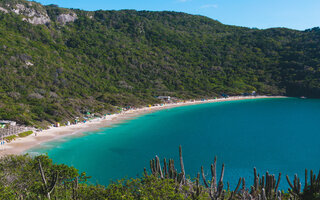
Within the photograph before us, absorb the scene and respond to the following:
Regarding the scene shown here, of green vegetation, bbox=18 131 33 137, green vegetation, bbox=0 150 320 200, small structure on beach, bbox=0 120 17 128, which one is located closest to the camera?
green vegetation, bbox=0 150 320 200

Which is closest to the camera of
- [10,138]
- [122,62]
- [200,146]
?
[10,138]

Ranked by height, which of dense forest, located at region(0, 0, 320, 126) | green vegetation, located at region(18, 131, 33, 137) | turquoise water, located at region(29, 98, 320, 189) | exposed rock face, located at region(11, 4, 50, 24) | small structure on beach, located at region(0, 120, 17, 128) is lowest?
turquoise water, located at region(29, 98, 320, 189)

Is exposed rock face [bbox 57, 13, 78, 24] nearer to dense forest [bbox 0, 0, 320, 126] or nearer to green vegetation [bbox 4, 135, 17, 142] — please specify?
dense forest [bbox 0, 0, 320, 126]

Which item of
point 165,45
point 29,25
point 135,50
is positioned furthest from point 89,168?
point 165,45

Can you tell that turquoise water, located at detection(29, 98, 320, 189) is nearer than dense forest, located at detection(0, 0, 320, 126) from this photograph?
Yes

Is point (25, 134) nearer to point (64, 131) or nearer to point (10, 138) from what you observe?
point (10, 138)

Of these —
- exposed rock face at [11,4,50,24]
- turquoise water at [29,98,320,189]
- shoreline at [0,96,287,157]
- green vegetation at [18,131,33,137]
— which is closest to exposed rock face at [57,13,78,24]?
exposed rock face at [11,4,50,24]

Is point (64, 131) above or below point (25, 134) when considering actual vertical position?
below

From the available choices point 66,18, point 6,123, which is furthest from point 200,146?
point 66,18
